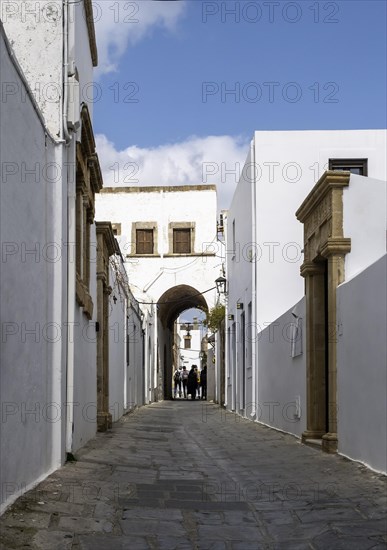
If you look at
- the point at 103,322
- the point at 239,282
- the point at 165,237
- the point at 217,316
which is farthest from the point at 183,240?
the point at 103,322

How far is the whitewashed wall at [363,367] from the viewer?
25.8ft

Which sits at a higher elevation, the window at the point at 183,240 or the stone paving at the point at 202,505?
the window at the point at 183,240

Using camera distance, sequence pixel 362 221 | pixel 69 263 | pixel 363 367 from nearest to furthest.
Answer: pixel 363 367
pixel 69 263
pixel 362 221

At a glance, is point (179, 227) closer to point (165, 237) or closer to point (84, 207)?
point (165, 237)

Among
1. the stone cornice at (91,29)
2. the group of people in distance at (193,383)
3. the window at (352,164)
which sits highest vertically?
the stone cornice at (91,29)

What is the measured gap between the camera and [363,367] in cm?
866

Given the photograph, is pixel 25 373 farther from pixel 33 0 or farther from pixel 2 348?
pixel 33 0

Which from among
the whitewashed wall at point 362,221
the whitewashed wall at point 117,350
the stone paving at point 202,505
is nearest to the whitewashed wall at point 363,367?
the stone paving at point 202,505

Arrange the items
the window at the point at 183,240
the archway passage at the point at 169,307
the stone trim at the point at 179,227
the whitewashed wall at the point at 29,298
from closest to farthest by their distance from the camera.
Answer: the whitewashed wall at the point at 29,298, the stone trim at the point at 179,227, the window at the point at 183,240, the archway passage at the point at 169,307

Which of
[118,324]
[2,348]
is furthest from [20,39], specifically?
[118,324]

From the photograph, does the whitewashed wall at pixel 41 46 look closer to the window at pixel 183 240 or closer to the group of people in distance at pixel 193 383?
the window at pixel 183 240

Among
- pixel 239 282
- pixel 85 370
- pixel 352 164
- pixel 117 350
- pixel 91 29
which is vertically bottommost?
pixel 85 370

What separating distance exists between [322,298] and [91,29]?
5.14 meters

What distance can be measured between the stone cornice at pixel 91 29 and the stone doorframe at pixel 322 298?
3.90m
